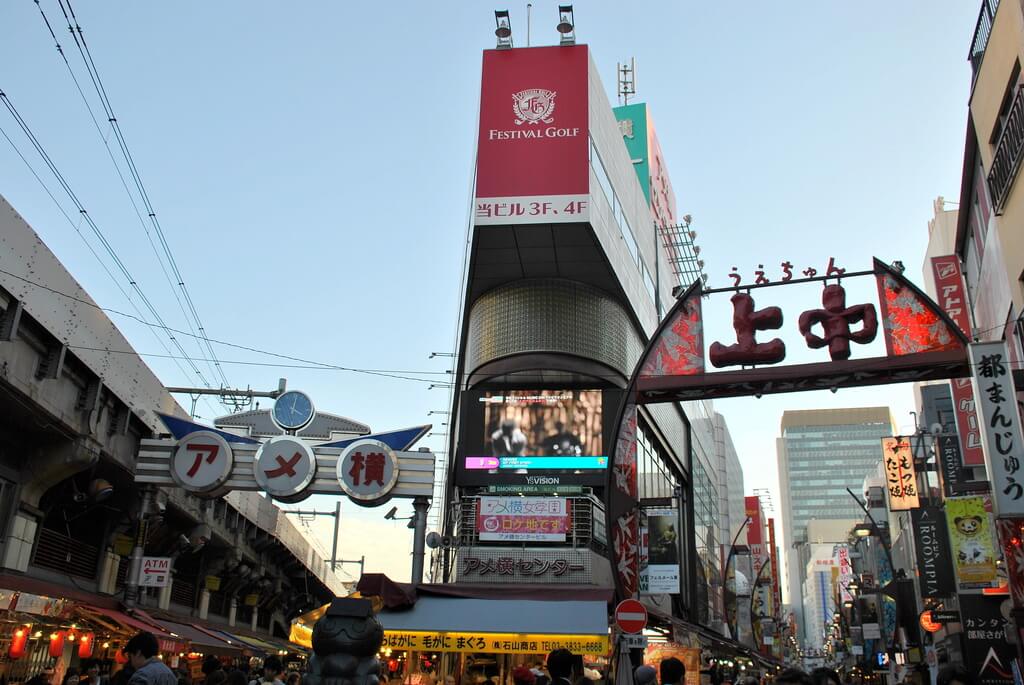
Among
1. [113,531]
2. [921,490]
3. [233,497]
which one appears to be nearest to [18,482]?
[113,531]

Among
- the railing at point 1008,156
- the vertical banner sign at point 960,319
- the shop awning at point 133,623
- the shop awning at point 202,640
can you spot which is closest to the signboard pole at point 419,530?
the shop awning at point 202,640

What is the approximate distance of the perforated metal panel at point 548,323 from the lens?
30.7m

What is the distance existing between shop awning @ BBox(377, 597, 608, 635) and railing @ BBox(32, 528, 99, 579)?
23.0 feet

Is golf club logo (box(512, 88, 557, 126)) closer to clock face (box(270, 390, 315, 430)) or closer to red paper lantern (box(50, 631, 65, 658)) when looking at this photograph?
clock face (box(270, 390, 315, 430))

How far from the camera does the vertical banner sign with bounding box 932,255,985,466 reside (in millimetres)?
20812

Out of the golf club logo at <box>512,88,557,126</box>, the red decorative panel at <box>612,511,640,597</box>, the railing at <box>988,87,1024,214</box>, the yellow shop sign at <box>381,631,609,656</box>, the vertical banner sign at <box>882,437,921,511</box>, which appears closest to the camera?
the railing at <box>988,87,1024,214</box>

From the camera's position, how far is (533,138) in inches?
1175

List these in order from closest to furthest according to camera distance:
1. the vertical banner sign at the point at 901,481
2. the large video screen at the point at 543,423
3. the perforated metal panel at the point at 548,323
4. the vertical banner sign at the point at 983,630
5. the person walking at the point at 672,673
→ the person walking at the point at 672,673 < the vertical banner sign at the point at 983,630 < the large video screen at the point at 543,423 < the perforated metal panel at the point at 548,323 < the vertical banner sign at the point at 901,481

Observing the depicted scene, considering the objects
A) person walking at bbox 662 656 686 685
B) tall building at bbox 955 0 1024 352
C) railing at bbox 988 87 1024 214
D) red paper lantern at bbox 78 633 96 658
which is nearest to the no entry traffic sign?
person walking at bbox 662 656 686 685

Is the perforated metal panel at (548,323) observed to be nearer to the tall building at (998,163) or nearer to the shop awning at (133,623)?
the tall building at (998,163)

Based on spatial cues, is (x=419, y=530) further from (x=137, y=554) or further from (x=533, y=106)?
(x=533, y=106)

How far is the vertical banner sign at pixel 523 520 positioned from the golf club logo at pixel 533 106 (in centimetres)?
1377

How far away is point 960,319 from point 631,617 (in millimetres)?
13301

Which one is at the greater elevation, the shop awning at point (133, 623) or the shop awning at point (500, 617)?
the shop awning at point (500, 617)
